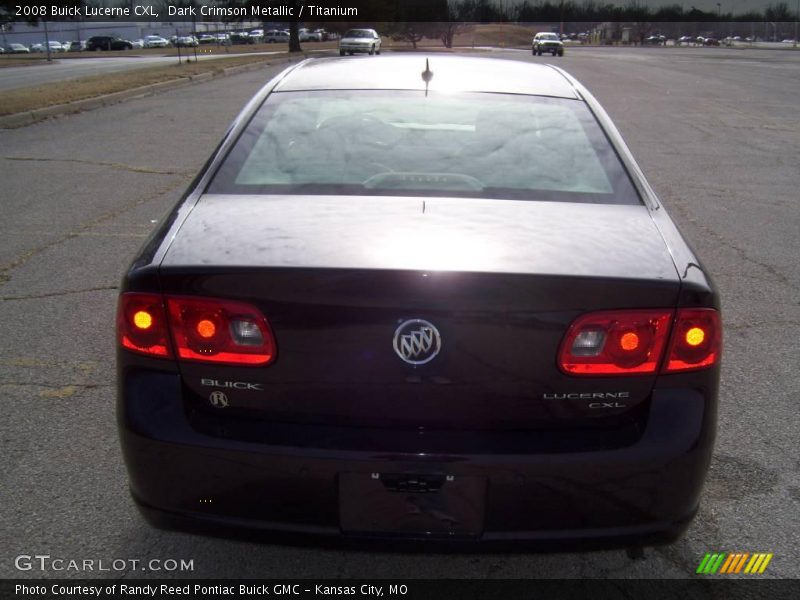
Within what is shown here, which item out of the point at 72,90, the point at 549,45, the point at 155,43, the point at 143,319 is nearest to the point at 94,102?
the point at 72,90

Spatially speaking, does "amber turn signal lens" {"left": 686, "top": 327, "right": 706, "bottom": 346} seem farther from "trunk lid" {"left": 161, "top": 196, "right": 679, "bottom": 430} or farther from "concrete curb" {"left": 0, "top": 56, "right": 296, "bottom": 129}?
"concrete curb" {"left": 0, "top": 56, "right": 296, "bottom": 129}

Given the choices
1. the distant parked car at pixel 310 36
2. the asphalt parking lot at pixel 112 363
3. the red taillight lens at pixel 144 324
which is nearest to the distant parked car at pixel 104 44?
the distant parked car at pixel 310 36

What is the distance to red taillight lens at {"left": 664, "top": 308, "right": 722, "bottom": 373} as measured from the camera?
2.22m

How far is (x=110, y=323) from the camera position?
16.0 ft

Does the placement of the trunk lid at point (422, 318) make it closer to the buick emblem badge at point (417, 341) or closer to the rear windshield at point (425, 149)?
the buick emblem badge at point (417, 341)

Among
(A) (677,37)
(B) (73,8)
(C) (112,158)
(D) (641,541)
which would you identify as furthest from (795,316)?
(A) (677,37)

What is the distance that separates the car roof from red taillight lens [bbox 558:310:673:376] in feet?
5.16

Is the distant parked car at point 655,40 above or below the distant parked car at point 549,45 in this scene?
below

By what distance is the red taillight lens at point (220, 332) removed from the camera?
2.18 m

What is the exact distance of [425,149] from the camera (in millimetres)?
3123

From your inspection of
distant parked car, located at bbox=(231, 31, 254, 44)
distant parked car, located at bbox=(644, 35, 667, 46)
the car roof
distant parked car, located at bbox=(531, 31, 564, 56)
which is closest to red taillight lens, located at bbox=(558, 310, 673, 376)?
the car roof

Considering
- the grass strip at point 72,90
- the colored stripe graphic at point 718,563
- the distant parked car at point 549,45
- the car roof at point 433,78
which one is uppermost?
the car roof at point 433,78

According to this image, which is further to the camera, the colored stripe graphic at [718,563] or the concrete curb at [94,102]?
the concrete curb at [94,102]

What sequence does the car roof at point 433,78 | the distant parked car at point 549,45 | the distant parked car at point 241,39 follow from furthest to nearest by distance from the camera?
the distant parked car at point 241,39 → the distant parked car at point 549,45 → the car roof at point 433,78
